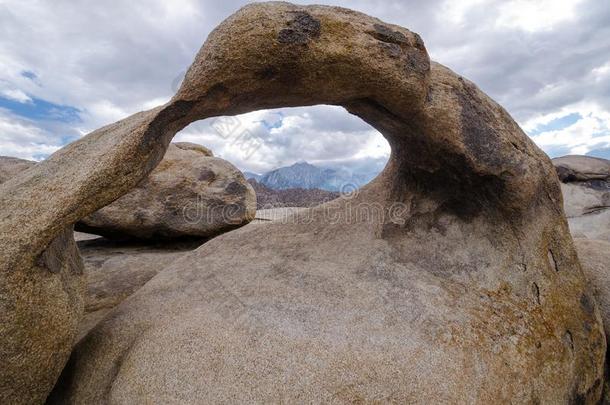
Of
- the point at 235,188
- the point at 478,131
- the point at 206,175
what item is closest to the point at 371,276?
the point at 478,131

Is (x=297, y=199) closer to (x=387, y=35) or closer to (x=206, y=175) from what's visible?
(x=206, y=175)

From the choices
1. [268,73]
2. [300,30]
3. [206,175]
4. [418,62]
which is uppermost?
[300,30]

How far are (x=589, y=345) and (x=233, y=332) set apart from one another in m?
3.00

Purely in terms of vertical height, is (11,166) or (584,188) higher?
(11,166)

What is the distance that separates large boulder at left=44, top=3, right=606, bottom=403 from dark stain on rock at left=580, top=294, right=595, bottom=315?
2cm

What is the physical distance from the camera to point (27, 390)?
108 inches

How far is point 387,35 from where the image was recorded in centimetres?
312

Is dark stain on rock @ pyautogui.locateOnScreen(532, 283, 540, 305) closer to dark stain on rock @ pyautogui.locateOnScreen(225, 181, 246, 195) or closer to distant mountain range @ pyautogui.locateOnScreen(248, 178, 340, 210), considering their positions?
distant mountain range @ pyautogui.locateOnScreen(248, 178, 340, 210)

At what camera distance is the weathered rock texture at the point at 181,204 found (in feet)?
20.4

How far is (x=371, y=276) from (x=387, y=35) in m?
1.94

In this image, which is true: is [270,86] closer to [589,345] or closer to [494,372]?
[494,372]

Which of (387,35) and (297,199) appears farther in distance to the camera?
(297,199)

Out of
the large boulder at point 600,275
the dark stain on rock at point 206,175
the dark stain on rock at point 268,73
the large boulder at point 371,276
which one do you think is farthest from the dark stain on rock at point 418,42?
the dark stain on rock at point 206,175

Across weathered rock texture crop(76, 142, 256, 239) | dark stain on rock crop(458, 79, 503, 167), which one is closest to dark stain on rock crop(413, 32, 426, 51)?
dark stain on rock crop(458, 79, 503, 167)
